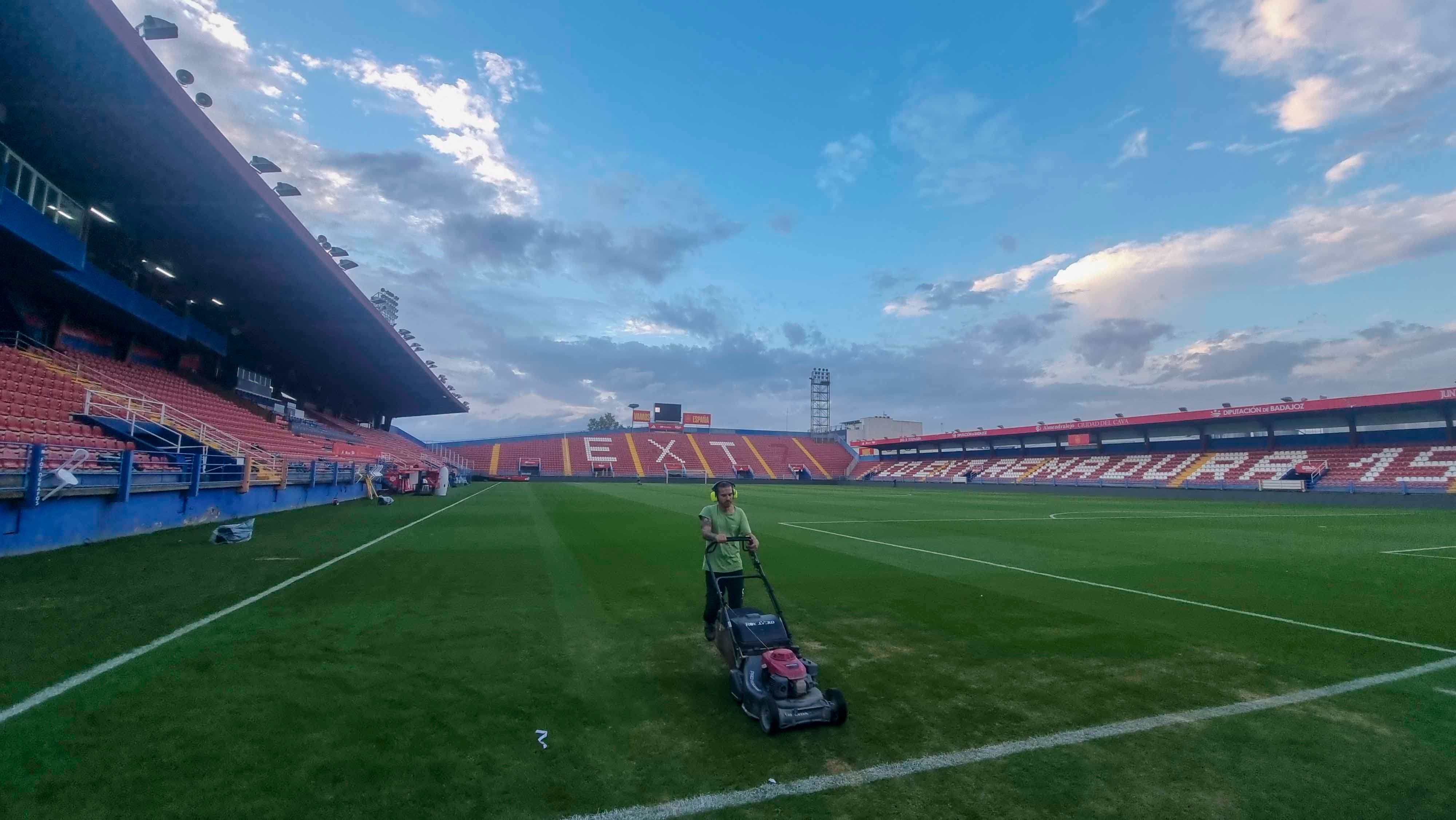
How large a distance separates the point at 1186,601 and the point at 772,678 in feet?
21.2

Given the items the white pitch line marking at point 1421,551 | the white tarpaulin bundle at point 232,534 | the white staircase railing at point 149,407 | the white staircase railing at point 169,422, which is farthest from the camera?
the white staircase railing at point 149,407

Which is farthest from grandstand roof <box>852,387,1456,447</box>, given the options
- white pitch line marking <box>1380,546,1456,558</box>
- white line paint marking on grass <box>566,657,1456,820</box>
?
white line paint marking on grass <box>566,657,1456,820</box>

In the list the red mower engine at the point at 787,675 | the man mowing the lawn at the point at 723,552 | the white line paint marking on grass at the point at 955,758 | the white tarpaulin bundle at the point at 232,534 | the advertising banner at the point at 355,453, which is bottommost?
the white line paint marking on grass at the point at 955,758

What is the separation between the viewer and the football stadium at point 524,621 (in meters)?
3.10

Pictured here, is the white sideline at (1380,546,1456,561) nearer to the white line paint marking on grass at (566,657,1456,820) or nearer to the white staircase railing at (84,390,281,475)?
the white line paint marking on grass at (566,657,1456,820)

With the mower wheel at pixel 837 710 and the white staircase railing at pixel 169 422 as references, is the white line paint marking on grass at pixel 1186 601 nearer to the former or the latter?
the mower wheel at pixel 837 710

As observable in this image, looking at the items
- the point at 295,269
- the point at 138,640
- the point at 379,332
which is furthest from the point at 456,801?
the point at 379,332

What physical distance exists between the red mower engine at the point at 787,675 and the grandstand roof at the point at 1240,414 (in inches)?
1787

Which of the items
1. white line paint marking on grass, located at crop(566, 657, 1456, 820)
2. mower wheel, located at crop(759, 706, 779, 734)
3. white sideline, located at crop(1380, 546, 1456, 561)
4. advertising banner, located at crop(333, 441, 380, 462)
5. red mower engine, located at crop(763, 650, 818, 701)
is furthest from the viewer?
advertising banner, located at crop(333, 441, 380, 462)

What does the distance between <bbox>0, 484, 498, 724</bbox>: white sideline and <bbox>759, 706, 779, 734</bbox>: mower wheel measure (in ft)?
14.4

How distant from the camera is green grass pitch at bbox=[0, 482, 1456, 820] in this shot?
297cm

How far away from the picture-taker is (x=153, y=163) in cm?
1280

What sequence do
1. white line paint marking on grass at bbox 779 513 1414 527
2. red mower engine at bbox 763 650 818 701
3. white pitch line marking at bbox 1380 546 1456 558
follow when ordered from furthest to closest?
white line paint marking on grass at bbox 779 513 1414 527, white pitch line marking at bbox 1380 546 1456 558, red mower engine at bbox 763 650 818 701

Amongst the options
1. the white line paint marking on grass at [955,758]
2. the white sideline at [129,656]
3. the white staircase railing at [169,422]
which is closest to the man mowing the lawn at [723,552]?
the white line paint marking on grass at [955,758]
